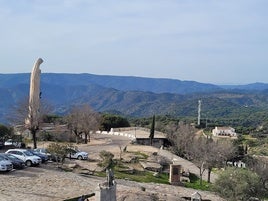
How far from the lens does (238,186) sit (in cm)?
3095

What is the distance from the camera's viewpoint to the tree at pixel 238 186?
3088 centimetres

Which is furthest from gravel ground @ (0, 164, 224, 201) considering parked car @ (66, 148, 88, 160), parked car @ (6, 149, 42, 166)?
parked car @ (66, 148, 88, 160)

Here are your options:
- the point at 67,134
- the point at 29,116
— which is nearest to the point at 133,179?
the point at 29,116

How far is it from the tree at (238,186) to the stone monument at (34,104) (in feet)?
76.0

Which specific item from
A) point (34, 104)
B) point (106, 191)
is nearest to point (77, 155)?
point (34, 104)

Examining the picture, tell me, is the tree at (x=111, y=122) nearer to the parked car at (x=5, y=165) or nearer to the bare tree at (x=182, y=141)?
the bare tree at (x=182, y=141)

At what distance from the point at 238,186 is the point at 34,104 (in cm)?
3031

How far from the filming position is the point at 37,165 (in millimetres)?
38031

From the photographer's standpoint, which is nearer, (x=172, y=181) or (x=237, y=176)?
(x=237, y=176)

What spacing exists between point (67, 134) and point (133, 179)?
26225mm

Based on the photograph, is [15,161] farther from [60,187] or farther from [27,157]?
[60,187]

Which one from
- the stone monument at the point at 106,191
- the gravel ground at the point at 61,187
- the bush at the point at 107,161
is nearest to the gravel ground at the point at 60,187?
the gravel ground at the point at 61,187

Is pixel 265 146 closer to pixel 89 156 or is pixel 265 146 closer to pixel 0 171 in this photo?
pixel 89 156

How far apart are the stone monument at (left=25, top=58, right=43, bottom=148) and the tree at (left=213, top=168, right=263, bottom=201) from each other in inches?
912
